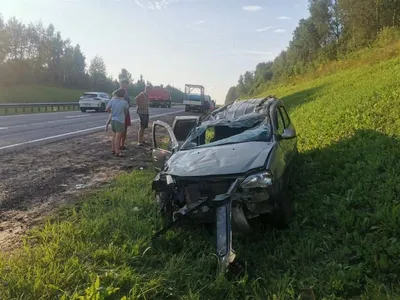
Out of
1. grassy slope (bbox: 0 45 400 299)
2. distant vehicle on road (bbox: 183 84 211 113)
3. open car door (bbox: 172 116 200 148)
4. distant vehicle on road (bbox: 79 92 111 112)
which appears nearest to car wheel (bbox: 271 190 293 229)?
grassy slope (bbox: 0 45 400 299)

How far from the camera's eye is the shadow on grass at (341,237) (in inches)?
115

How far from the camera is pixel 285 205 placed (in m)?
3.84

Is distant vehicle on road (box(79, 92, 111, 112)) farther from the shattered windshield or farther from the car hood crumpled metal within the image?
the car hood crumpled metal

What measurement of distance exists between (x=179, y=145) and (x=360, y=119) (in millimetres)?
4497

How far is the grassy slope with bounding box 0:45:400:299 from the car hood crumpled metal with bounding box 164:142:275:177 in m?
0.79

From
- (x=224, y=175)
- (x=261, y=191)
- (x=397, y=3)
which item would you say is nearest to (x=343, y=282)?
(x=261, y=191)

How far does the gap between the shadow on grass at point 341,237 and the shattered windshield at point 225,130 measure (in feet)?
3.65

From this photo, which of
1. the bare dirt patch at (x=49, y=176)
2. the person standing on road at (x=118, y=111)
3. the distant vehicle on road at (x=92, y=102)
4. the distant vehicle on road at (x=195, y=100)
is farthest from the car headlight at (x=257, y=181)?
the distant vehicle on road at (x=195, y=100)

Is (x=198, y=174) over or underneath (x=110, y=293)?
over

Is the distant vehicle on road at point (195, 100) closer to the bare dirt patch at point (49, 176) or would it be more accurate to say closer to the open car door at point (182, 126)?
the bare dirt patch at point (49, 176)

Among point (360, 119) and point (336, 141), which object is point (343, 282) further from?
point (360, 119)

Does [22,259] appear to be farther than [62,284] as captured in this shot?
Yes

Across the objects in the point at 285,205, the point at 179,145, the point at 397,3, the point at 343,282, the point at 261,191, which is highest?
the point at 397,3

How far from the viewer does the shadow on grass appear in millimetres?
2910
